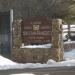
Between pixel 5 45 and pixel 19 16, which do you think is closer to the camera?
pixel 5 45

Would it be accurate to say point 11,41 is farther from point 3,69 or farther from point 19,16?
point 19,16

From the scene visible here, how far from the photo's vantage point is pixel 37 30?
1786 cm

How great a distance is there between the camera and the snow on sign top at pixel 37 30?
58.4ft

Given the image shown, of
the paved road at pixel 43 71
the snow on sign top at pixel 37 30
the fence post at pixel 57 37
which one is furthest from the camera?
the snow on sign top at pixel 37 30

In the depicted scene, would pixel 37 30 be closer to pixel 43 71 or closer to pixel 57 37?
pixel 57 37

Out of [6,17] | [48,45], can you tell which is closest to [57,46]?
[48,45]

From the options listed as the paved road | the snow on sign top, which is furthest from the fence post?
the paved road

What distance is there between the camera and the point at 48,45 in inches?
706

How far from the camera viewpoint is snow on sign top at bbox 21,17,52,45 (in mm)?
17812

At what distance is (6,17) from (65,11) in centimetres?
1015

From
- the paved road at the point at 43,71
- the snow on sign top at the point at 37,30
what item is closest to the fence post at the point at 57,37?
the snow on sign top at the point at 37,30

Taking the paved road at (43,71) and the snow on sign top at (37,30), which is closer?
the paved road at (43,71)

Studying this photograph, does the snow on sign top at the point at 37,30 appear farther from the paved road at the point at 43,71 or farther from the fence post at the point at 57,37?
the paved road at the point at 43,71

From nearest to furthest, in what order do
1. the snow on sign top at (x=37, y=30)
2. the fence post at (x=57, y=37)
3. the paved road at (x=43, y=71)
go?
the paved road at (x=43, y=71) < the fence post at (x=57, y=37) < the snow on sign top at (x=37, y=30)
